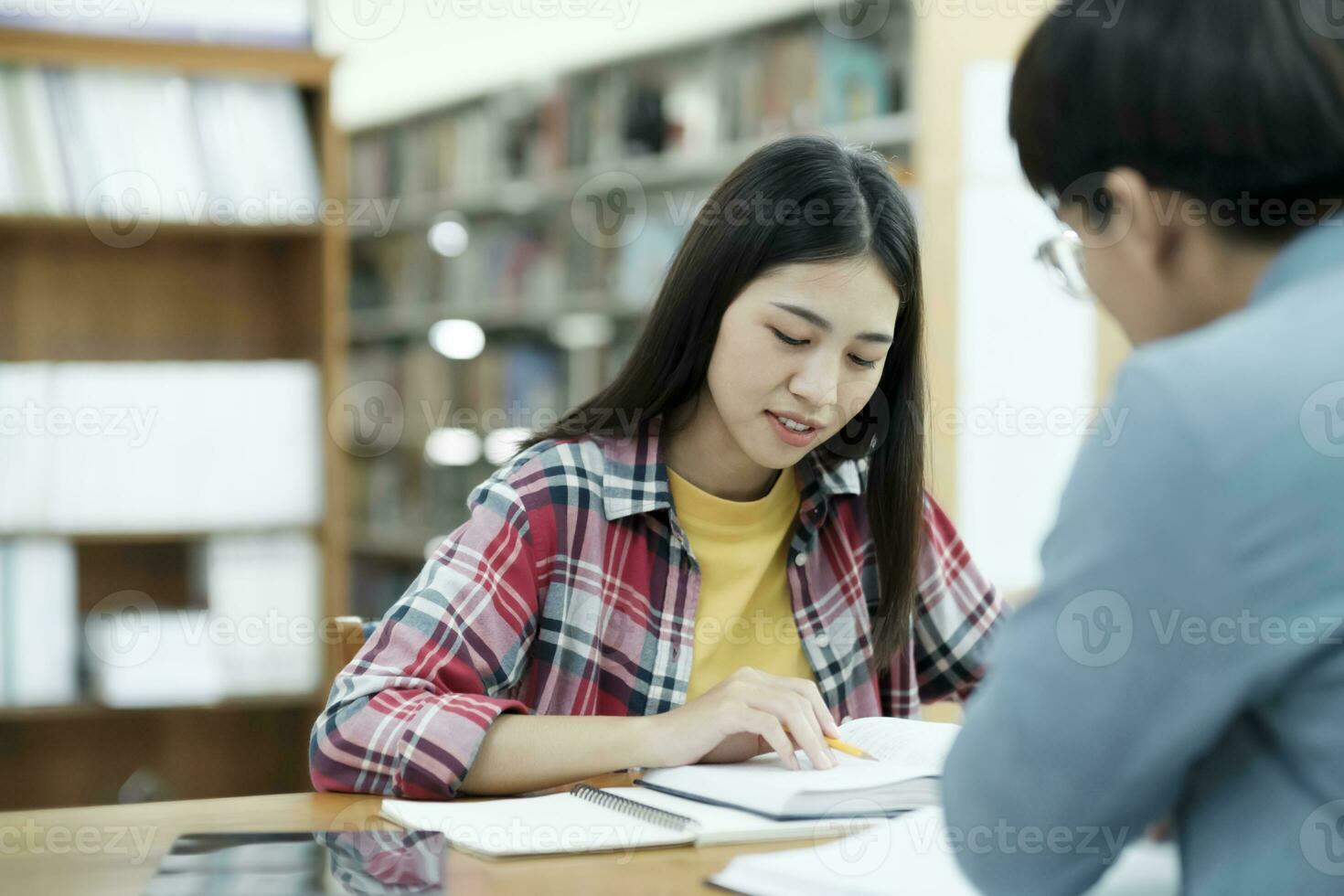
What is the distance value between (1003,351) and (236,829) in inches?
102

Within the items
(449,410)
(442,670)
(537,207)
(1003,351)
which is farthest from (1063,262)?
(449,410)

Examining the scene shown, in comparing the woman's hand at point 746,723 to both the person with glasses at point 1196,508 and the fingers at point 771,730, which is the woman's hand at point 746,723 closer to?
the fingers at point 771,730

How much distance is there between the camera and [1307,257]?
702mm

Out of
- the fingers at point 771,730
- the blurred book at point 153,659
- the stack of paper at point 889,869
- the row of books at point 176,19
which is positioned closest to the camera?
the stack of paper at point 889,869

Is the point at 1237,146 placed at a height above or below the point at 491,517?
above

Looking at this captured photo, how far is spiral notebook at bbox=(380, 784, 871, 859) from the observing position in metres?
0.98

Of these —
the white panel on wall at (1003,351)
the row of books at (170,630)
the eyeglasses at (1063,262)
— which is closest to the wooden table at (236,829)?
the eyeglasses at (1063,262)

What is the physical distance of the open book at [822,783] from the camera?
3.44ft

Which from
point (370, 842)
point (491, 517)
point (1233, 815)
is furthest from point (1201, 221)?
point (491, 517)

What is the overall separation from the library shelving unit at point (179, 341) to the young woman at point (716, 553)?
1.37 m

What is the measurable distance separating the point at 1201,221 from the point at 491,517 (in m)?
0.83

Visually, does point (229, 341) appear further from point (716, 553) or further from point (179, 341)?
point (716, 553)

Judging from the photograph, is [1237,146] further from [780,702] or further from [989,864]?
[780,702]

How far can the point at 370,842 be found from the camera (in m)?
0.99
